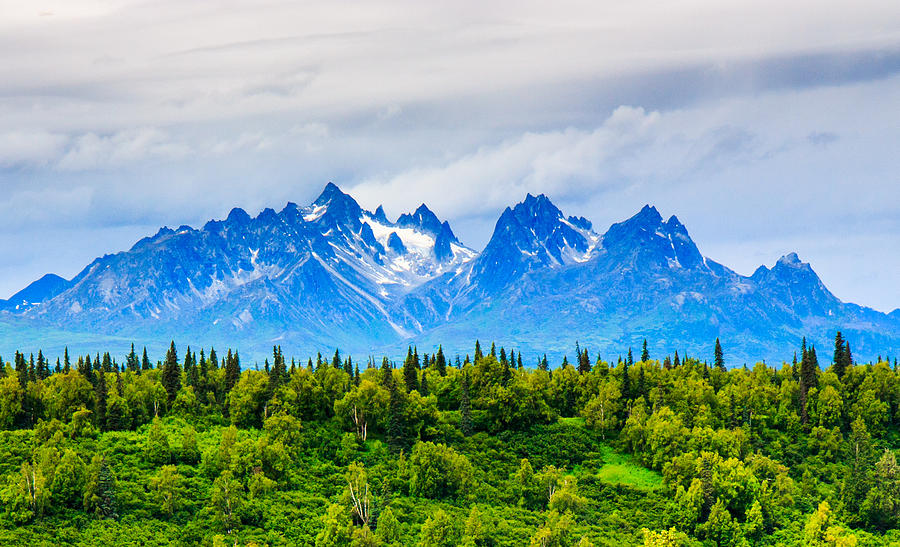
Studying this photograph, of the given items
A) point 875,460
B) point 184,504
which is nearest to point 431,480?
point 184,504

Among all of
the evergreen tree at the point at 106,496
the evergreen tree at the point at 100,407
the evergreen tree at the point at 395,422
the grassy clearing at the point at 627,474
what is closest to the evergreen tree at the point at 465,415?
the evergreen tree at the point at 395,422

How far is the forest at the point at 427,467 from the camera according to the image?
141375mm

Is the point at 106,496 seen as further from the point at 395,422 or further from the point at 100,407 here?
the point at 395,422

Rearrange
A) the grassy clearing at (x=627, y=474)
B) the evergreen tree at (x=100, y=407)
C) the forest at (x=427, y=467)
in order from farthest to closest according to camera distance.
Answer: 1. the evergreen tree at (x=100, y=407)
2. the grassy clearing at (x=627, y=474)
3. the forest at (x=427, y=467)

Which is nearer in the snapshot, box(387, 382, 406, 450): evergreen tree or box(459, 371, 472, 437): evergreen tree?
box(387, 382, 406, 450): evergreen tree

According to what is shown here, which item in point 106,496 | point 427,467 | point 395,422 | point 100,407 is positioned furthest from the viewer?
point 100,407

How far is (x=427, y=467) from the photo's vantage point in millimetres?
160875

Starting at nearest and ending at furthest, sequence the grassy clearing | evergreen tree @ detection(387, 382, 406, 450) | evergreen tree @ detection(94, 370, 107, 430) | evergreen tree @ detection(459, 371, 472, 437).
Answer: the grassy clearing, evergreen tree @ detection(387, 382, 406, 450), evergreen tree @ detection(94, 370, 107, 430), evergreen tree @ detection(459, 371, 472, 437)

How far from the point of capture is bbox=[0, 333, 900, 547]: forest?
141 m

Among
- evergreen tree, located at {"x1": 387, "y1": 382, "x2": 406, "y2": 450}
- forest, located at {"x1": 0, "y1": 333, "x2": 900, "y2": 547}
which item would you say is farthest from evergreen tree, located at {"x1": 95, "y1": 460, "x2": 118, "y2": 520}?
evergreen tree, located at {"x1": 387, "y1": 382, "x2": 406, "y2": 450}

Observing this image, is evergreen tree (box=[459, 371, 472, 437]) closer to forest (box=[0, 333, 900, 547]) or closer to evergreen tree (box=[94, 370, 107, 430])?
forest (box=[0, 333, 900, 547])

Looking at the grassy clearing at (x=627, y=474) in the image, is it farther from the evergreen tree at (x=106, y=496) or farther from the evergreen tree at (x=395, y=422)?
the evergreen tree at (x=106, y=496)

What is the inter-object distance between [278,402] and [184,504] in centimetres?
3912

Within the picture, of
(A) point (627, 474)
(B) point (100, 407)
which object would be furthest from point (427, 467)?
(B) point (100, 407)
